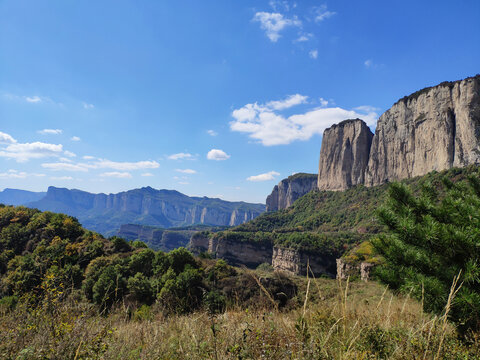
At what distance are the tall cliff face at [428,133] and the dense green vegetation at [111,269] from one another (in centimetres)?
4314

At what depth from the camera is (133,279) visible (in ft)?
60.1

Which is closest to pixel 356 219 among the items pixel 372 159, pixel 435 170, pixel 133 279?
pixel 435 170

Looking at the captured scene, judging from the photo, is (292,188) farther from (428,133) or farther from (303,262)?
(303,262)

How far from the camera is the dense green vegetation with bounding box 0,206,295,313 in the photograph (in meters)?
16.4

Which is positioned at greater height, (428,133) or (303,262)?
(428,133)

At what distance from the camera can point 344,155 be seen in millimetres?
100000

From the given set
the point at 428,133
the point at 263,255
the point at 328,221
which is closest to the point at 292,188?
the point at 328,221

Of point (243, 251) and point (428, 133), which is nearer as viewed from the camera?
point (428, 133)

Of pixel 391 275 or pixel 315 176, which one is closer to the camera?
pixel 391 275

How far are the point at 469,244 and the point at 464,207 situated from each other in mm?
1029

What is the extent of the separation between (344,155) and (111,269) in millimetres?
100088

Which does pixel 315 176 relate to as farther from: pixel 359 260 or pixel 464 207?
pixel 464 207

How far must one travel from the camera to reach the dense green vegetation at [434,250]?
3283mm

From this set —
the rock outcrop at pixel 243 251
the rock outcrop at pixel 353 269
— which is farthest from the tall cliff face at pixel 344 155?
the rock outcrop at pixel 353 269
